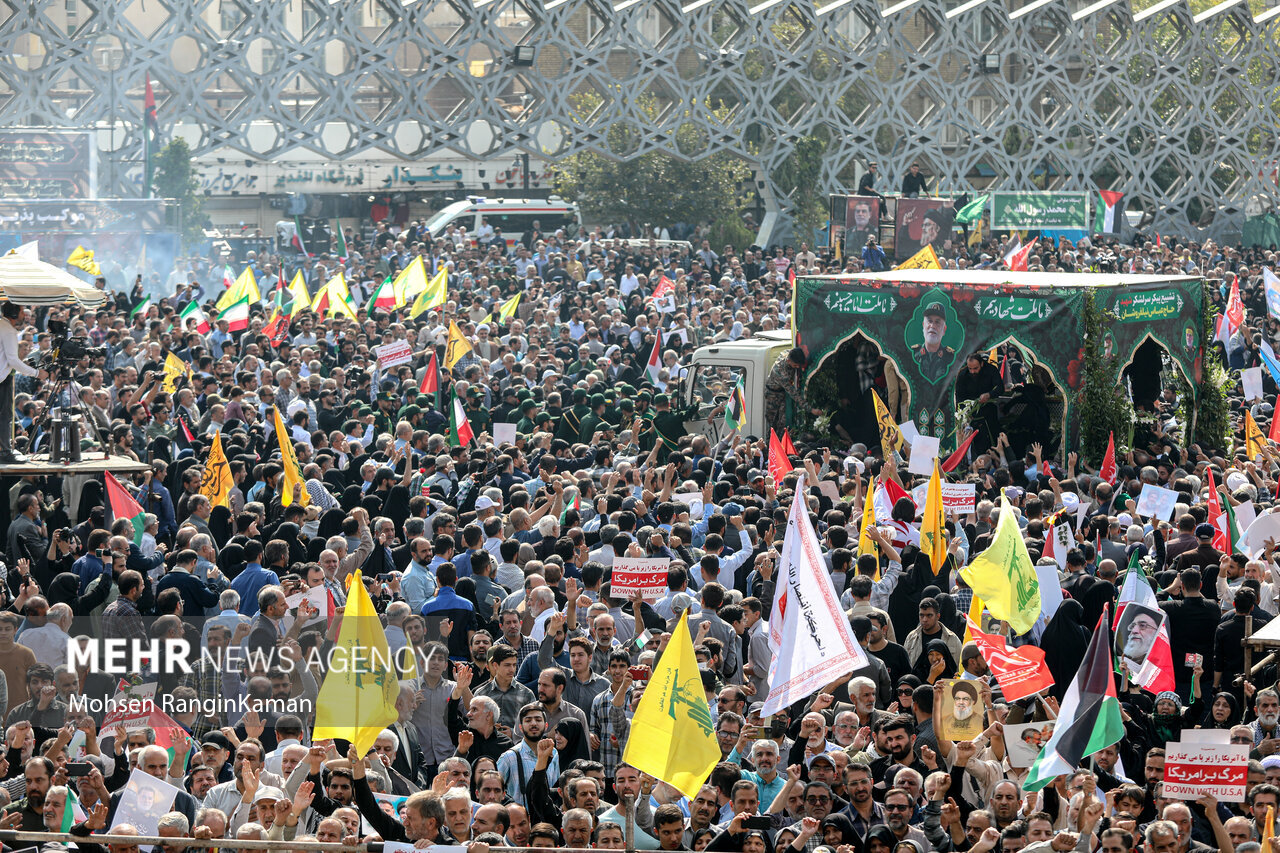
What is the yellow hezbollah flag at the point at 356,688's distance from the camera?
8047 mm

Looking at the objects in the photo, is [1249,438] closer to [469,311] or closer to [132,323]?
[469,311]

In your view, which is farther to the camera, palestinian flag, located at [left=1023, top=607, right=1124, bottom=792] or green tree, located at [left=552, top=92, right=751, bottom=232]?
green tree, located at [left=552, top=92, right=751, bottom=232]

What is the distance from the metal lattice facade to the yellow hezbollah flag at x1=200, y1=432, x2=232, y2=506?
27.5 meters

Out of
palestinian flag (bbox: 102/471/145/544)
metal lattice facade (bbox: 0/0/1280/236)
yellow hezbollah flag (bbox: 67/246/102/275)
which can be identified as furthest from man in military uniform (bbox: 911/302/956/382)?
metal lattice facade (bbox: 0/0/1280/236)

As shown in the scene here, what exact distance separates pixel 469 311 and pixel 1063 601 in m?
15.6

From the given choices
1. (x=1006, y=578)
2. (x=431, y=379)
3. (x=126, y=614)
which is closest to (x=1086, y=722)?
(x=1006, y=578)

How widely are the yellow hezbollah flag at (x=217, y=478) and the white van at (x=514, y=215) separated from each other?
96.5ft

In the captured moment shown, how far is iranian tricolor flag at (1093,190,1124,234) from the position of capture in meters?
40.3

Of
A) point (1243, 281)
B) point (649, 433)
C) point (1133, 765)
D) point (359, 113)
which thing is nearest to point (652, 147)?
point (359, 113)

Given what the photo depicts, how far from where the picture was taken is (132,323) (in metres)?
24.3

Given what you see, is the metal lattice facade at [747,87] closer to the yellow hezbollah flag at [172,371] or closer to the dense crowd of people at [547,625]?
the yellow hezbollah flag at [172,371]

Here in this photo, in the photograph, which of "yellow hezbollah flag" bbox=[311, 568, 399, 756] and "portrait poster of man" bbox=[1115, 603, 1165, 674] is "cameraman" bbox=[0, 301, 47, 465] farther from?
"portrait poster of man" bbox=[1115, 603, 1165, 674]

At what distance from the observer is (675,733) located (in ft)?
24.9

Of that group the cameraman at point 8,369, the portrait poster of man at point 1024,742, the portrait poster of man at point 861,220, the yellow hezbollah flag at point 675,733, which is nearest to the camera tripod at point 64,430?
the cameraman at point 8,369
